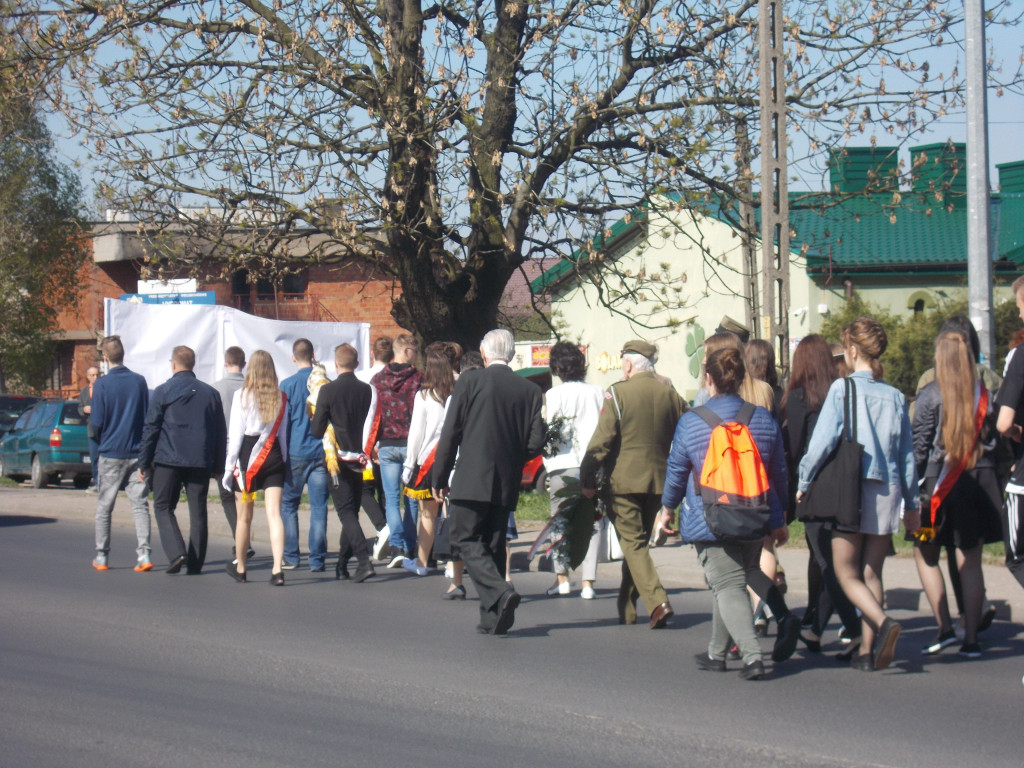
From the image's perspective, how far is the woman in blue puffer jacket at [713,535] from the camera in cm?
620

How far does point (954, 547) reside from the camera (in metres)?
7.00

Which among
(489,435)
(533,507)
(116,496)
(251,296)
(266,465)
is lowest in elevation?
(533,507)

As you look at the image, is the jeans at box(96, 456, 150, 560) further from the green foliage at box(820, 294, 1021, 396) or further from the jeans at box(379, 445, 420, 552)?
the green foliage at box(820, 294, 1021, 396)

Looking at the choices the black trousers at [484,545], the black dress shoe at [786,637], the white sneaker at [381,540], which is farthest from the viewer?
the white sneaker at [381,540]

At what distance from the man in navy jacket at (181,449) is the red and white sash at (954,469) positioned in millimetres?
5902

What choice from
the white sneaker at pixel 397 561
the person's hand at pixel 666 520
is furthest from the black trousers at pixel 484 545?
the white sneaker at pixel 397 561

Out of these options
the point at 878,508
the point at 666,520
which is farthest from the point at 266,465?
the point at 878,508

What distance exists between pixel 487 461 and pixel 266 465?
2.74 m

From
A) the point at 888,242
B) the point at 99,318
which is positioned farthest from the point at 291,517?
the point at 99,318

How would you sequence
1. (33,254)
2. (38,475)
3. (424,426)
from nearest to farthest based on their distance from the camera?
1. (424,426)
2. (38,475)
3. (33,254)

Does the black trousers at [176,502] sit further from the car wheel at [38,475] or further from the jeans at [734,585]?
the car wheel at [38,475]

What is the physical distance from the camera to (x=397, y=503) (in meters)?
10.4

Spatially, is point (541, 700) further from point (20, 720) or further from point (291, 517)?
point (291, 517)

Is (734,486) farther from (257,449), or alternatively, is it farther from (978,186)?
(978,186)
